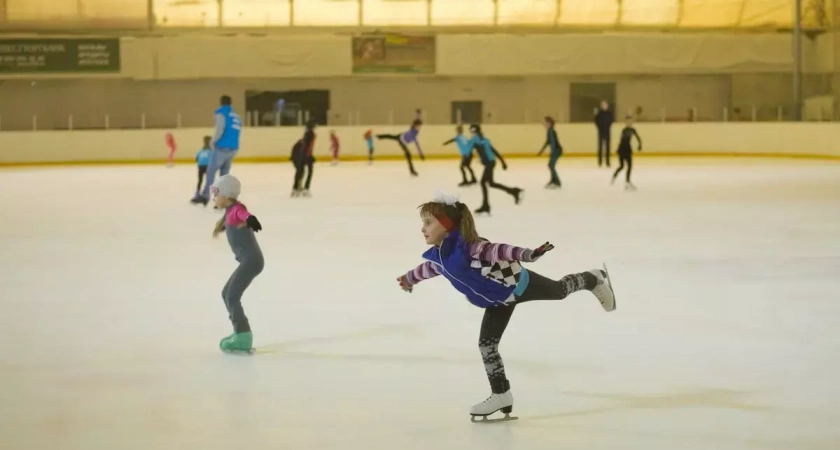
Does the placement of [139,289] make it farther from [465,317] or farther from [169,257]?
[465,317]

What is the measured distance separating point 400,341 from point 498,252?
1.77 metres

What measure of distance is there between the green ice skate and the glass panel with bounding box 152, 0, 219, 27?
2463cm

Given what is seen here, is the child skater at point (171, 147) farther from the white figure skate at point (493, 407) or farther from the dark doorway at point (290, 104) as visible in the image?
the white figure skate at point (493, 407)

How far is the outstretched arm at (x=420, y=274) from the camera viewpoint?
14.1 ft

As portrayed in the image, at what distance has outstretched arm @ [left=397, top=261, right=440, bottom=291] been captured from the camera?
14.1ft

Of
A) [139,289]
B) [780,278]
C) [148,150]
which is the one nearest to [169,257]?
[139,289]

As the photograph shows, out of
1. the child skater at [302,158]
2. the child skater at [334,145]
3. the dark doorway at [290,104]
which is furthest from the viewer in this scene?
the dark doorway at [290,104]

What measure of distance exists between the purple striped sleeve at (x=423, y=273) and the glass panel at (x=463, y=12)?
26.0 meters

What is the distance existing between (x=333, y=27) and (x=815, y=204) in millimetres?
17842

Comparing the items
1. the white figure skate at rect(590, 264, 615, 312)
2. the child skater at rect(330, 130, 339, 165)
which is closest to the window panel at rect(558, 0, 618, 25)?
the child skater at rect(330, 130, 339, 165)

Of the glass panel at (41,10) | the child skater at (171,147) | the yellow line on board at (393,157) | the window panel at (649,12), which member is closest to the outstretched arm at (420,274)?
the child skater at (171,147)

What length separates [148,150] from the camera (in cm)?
2634

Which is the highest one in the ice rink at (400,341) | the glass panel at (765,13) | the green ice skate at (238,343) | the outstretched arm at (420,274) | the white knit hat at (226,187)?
the glass panel at (765,13)

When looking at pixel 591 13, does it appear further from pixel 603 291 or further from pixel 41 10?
pixel 603 291
